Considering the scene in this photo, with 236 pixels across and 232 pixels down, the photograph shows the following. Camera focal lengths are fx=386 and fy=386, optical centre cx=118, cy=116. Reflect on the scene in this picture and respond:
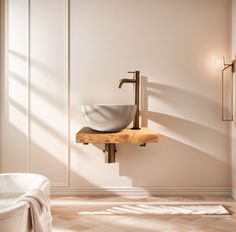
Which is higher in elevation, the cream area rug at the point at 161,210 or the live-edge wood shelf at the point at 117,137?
the live-edge wood shelf at the point at 117,137

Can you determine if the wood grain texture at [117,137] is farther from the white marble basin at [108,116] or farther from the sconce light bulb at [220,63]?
the sconce light bulb at [220,63]

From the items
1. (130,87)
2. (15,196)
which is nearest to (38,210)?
(15,196)

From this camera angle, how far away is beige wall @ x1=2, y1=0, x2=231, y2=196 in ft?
13.5

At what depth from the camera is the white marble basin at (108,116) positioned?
3.42 metres

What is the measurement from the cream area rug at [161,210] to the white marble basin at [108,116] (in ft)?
2.42

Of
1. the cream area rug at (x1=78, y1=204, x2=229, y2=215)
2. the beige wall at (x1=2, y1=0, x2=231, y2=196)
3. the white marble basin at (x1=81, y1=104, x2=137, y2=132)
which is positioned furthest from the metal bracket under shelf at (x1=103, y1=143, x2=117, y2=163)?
the cream area rug at (x1=78, y1=204, x2=229, y2=215)

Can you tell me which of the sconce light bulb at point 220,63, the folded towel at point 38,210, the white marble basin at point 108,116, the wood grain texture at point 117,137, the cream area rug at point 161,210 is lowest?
Result: the cream area rug at point 161,210

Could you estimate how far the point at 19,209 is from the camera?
2105mm

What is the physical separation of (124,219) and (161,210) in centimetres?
44

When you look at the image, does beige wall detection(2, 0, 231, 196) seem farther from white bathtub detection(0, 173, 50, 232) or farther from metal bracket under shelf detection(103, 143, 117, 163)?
white bathtub detection(0, 173, 50, 232)

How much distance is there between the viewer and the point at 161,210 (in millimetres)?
3521

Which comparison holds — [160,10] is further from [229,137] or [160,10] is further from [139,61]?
[229,137]

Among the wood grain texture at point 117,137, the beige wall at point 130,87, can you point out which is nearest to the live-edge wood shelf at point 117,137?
the wood grain texture at point 117,137

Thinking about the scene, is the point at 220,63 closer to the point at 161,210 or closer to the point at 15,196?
the point at 161,210
